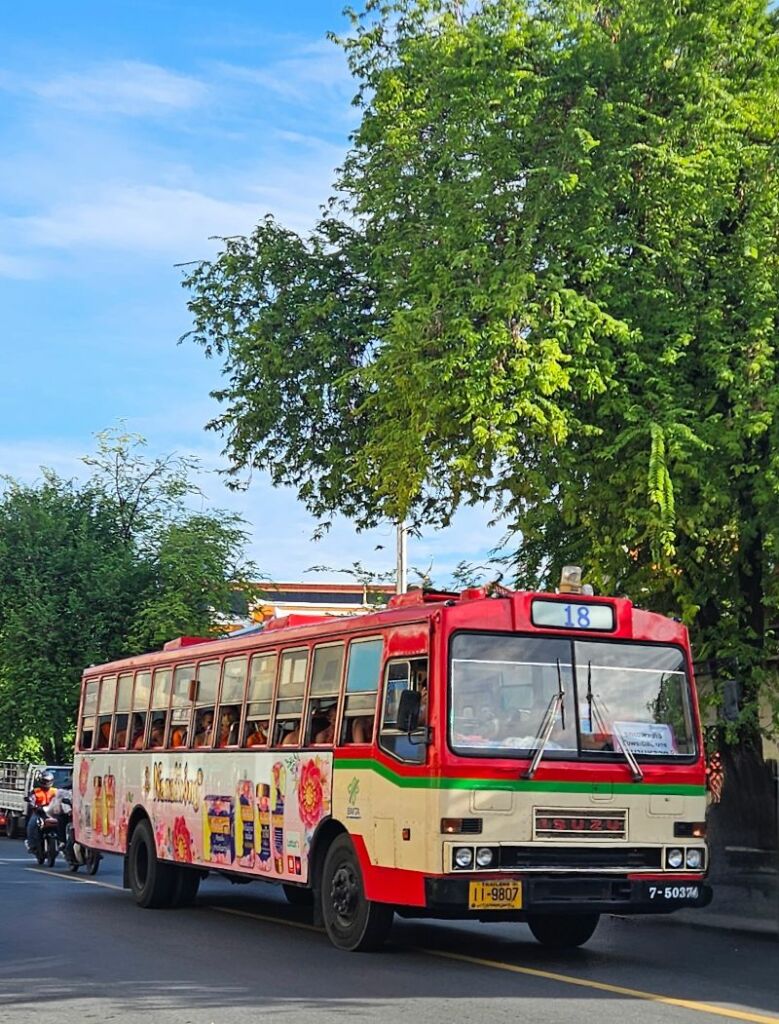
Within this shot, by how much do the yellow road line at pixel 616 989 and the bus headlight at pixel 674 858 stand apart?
148cm

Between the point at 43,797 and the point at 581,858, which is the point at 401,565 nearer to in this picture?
the point at 43,797

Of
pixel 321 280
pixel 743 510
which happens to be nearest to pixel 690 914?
pixel 743 510

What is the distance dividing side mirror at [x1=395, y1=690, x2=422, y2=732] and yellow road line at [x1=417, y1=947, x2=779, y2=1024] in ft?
6.21

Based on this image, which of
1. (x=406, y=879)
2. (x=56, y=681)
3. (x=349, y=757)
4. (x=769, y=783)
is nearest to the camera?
(x=406, y=879)

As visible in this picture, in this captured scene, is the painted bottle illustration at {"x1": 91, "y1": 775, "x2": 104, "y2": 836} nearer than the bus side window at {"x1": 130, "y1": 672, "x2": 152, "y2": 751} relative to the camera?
No

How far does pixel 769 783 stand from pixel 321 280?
1218 cm

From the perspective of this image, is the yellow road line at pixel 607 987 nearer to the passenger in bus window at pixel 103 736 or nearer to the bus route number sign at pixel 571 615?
the bus route number sign at pixel 571 615

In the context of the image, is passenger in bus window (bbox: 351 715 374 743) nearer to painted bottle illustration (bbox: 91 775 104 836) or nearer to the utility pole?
painted bottle illustration (bbox: 91 775 104 836)

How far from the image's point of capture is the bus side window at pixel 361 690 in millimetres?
13906

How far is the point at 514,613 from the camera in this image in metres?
13.2

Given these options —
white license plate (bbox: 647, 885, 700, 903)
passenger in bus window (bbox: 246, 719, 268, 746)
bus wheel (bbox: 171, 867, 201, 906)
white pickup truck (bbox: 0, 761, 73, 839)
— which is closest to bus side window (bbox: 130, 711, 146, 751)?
bus wheel (bbox: 171, 867, 201, 906)

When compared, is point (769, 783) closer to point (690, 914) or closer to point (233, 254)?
point (690, 914)

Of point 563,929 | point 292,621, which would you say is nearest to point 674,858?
point 563,929

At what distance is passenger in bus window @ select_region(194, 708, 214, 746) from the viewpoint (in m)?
17.8
